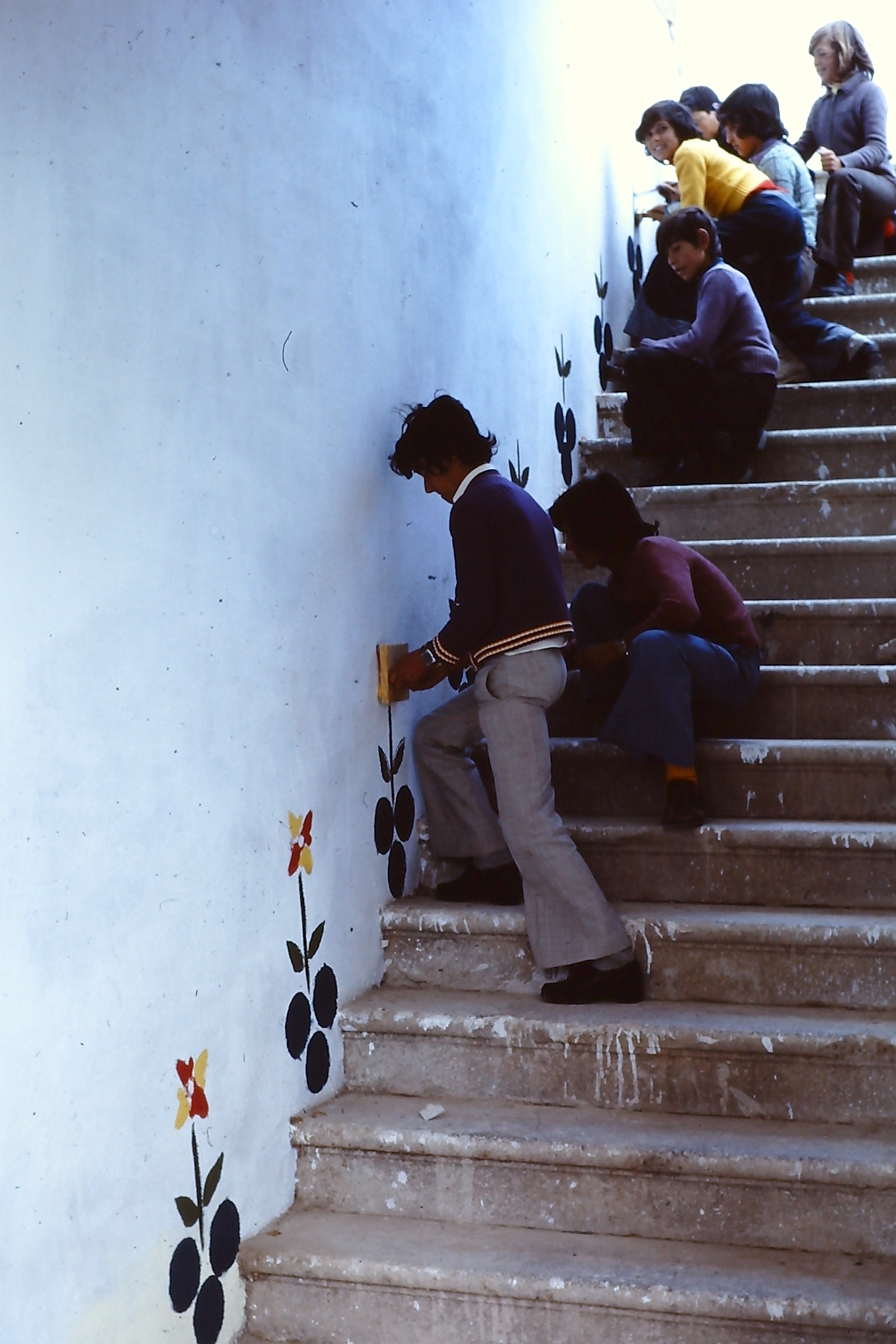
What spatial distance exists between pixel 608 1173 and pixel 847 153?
13.2ft

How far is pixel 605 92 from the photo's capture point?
4438mm

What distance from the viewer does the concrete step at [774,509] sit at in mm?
3373

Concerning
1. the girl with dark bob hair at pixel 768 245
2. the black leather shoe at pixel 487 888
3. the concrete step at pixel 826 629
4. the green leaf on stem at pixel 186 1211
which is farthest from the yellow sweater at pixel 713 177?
the green leaf on stem at pixel 186 1211

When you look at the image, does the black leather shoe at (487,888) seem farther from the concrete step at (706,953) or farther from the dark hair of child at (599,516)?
the dark hair of child at (599,516)

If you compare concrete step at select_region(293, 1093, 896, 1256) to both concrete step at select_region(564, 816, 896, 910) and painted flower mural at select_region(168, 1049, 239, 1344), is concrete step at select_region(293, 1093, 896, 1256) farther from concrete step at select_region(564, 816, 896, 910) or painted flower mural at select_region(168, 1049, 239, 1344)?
concrete step at select_region(564, 816, 896, 910)

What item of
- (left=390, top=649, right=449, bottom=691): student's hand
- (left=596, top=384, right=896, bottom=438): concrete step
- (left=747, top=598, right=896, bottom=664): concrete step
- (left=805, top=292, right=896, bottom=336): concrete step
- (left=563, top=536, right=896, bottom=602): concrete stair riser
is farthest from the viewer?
(left=805, top=292, right=896, bottom=336): concrete step

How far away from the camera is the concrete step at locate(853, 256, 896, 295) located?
15.1 feet

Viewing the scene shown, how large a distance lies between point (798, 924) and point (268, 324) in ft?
4.62

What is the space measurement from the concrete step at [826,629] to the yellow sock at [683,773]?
574 millimetres

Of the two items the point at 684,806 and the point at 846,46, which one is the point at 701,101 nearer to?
the point at 846,46

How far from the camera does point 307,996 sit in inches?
91.0

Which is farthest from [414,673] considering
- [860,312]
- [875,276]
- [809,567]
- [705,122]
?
[705,122]

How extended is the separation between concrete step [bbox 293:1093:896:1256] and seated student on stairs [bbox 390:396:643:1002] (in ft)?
0.95

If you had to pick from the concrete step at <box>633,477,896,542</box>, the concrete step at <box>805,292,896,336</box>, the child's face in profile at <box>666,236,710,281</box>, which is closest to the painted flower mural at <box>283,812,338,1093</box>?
the concrete step at <box>633,477,896,542</box>
